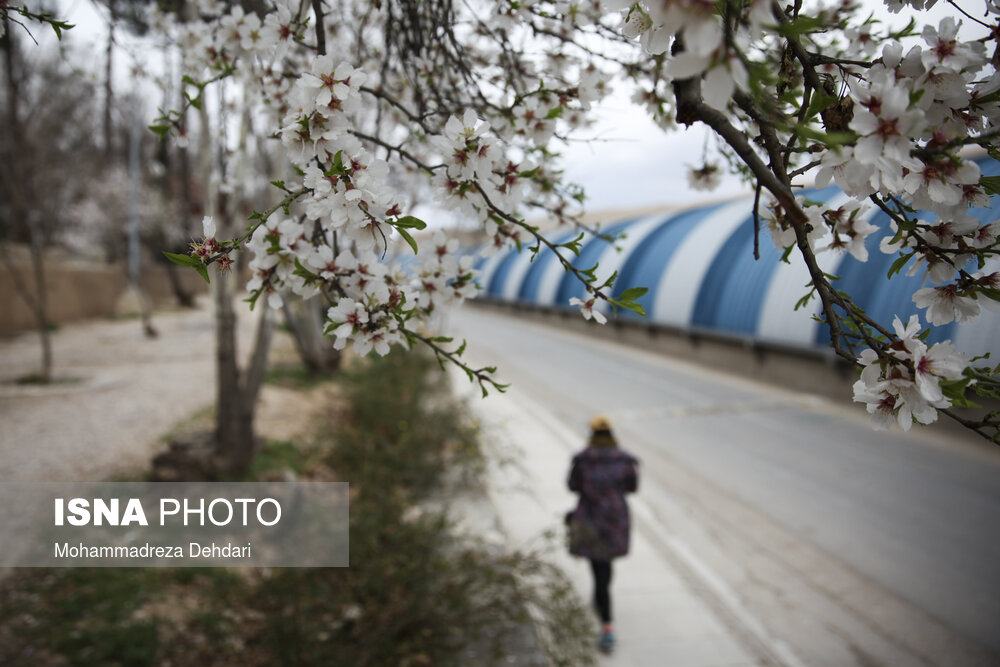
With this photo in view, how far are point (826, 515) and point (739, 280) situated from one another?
9210 mm

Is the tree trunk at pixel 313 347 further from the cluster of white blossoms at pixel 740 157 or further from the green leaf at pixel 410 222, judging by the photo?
the green leaf at pixel 410 222

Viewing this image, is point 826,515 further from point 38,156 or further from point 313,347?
point 38,156

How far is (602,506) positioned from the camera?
4301 millimetres

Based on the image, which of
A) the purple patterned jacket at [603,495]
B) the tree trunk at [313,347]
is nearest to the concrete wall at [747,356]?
the tree trunk at [313,347]

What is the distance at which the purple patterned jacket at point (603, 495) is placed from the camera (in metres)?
4.25

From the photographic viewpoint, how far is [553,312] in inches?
968

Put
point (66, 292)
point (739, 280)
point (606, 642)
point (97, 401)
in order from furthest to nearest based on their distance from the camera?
point (66, 292), point (739, 280), point (97, 401), point (606, 642)

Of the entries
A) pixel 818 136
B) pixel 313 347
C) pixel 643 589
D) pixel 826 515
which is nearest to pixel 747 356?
pixel 826 515

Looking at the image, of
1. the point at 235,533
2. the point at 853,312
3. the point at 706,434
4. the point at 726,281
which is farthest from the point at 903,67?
the point at 726,281

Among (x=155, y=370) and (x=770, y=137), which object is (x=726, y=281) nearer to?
(x=155, y=370)

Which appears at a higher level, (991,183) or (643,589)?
(991,183)

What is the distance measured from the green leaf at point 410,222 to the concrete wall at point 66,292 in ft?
40.2

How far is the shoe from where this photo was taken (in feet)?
13.0

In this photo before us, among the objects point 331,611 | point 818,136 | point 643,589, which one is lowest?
point 643,589
